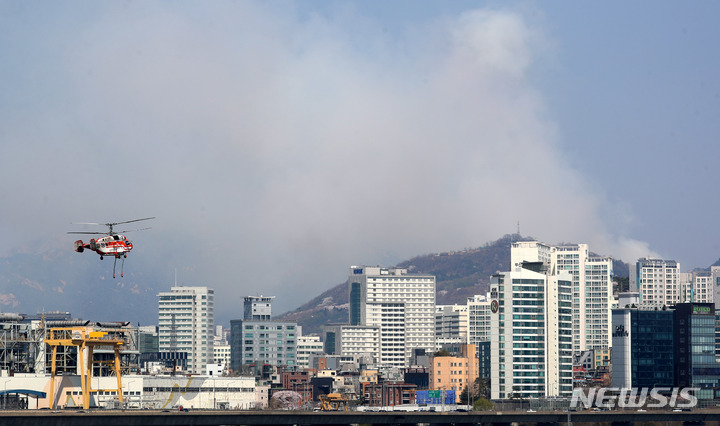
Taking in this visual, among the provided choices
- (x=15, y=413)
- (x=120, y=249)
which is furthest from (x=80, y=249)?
(x=15, y=413)

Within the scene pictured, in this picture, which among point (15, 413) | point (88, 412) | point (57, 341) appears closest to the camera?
point (15, 413)

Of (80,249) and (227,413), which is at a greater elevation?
(80,249)

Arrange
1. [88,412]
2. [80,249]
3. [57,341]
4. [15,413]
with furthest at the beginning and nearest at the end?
1. [57,341]
2. [88,412]
3. [15,413]
4. [80,249]

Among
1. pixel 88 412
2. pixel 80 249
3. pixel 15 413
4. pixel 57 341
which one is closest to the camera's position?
pixel 80 249

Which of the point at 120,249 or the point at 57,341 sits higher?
the point at 120,249

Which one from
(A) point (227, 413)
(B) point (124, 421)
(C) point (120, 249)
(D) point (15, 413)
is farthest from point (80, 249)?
(A) point (227, 413)

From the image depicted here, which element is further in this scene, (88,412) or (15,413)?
(88,412)

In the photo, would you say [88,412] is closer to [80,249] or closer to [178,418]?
[178,418]

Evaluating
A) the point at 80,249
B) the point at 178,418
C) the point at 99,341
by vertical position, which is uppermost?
the point at 80,249

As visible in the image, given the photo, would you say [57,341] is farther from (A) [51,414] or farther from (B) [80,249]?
(B) [80,249]
